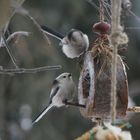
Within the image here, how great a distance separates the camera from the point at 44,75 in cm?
506

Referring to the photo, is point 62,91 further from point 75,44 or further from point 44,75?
point 44,75

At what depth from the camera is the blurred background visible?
498cm

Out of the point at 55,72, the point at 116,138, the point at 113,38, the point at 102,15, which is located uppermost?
the point at 55,72

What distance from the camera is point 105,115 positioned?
2.13 metres

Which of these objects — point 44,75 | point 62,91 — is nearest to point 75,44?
point 62,91

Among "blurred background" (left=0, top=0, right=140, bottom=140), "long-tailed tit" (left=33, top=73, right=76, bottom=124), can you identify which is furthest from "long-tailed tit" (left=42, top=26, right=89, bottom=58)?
"blurred background" (left=0, top=0, right=140, bottom=140)

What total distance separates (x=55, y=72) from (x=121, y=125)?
317 centimetres

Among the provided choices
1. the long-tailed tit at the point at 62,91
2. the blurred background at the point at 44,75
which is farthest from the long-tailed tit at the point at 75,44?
the blurred background at the point at 44,75

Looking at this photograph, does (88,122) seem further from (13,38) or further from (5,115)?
(13,38)

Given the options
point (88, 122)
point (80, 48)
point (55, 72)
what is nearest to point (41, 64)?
point (55, 72)

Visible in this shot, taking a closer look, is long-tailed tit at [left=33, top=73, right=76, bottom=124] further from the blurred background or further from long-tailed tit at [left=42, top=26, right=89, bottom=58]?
the blurred background

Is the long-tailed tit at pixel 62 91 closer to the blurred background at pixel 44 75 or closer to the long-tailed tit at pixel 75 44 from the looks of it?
the long-tailed tit at pixel 75 44

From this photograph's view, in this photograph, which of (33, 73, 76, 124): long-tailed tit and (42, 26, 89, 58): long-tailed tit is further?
(33, 73, 76, 124): long-tailed tit

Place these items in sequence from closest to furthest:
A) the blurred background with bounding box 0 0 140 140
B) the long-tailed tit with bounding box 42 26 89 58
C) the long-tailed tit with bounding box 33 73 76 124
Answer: the long-tailed tit with bounding box 42 26 89 58 < the long-tailed tit with bounding box 33 73 76 124 < the blurred background with bounding box 0 0 140 140
